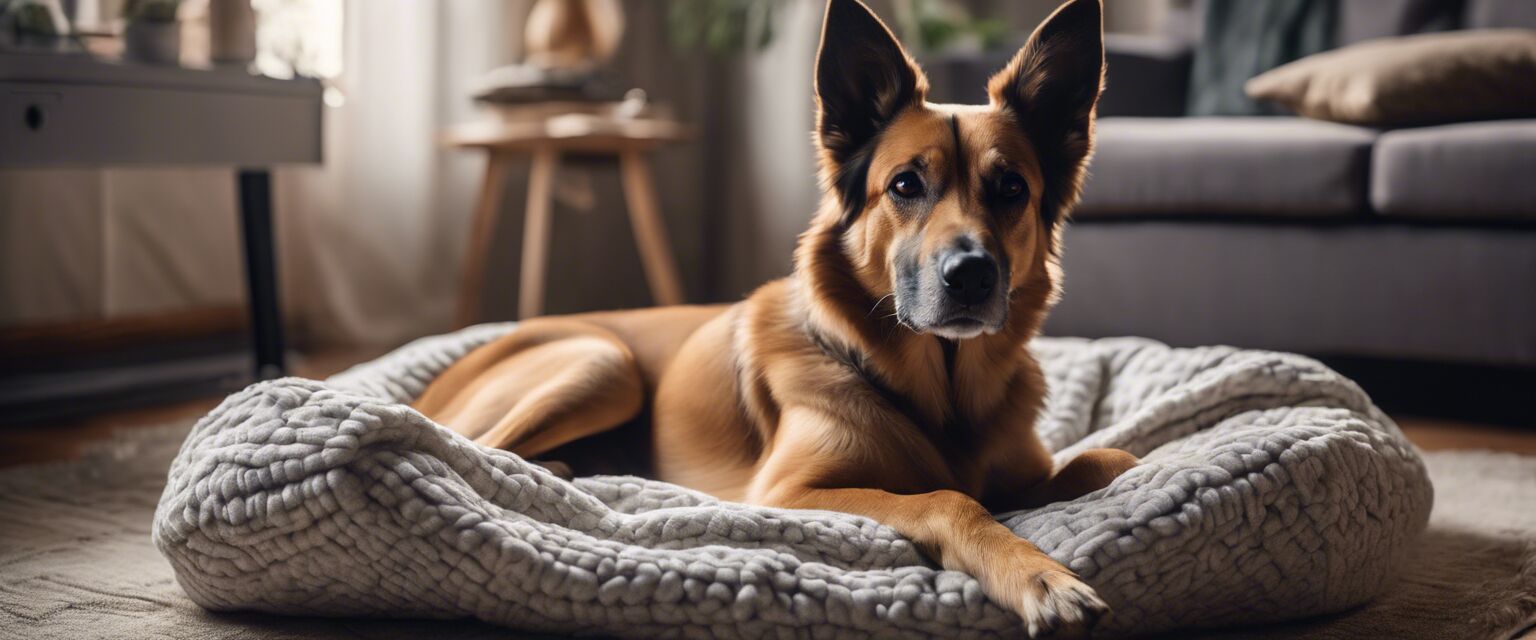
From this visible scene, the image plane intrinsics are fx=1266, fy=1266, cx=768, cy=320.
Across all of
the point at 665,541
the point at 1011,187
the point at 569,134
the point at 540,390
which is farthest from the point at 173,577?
the point at 569,134

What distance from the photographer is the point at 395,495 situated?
4.39ft

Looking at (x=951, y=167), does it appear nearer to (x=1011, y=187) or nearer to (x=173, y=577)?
(x=1011, y=187)

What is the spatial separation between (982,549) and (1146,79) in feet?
8.73

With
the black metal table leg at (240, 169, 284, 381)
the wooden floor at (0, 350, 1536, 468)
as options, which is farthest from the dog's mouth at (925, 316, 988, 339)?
the black metal table leg at (240, 169, 284, 381)

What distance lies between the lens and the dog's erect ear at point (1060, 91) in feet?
5.64

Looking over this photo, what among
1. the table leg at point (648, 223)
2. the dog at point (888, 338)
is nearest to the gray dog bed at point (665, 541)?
the dog at point (888, 338)

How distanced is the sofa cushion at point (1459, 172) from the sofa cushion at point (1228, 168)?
0.07 metres

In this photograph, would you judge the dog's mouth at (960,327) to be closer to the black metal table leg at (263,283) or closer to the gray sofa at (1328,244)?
the gray sofa at (1328,244)

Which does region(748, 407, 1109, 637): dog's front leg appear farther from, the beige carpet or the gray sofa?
the gray sofa

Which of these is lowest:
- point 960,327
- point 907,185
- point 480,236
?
→ point 480,236

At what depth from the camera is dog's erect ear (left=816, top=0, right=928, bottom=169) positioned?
5.63 ft

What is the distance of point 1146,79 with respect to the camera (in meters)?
3.65

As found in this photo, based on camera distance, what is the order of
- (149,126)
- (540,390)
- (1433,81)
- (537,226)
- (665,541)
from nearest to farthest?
(665,541)
(540,390)
(149,126)
(1433,81)
(537,226)

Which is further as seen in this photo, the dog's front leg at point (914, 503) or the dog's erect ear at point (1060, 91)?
the dog's erect ear at point (1060, 91)
